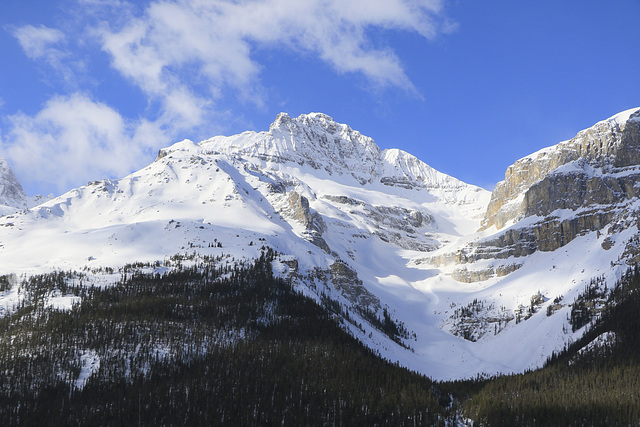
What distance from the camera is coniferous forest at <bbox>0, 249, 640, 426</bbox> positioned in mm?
92625

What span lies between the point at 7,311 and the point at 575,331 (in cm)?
16081

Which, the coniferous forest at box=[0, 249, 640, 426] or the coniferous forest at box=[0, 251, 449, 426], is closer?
the coniferous forest at box=[0, 251, 449, 426]

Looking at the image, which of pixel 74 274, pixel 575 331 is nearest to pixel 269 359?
pixel 74 274

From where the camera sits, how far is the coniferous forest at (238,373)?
9262cm

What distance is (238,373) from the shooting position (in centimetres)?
10231

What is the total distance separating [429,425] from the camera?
9212 centimetres

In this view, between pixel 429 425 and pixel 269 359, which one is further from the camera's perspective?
pixel 269 359

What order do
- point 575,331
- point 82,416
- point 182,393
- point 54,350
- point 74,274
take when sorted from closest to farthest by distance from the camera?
point 82,416 → point 182,393 → point 54,350 → point 74,274 → point 575,331

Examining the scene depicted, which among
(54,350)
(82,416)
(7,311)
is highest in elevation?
(7,311)

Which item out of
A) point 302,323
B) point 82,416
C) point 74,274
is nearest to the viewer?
point 82,416

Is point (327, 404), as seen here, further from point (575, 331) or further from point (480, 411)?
point (575, 331)

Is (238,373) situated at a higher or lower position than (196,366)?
lower

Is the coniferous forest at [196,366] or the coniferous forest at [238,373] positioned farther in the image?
the coniferous forest at [238,373]

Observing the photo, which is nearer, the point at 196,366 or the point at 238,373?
the point at 238,373
